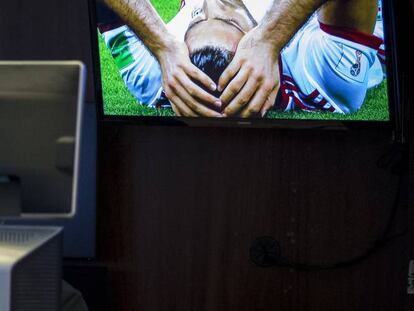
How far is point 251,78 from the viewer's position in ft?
8.09

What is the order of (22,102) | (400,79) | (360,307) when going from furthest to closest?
(360,307)
(400,79)
(22,102)

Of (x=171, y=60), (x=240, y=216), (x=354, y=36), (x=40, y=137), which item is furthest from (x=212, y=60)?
(x=40, y=137)

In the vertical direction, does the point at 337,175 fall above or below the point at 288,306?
above

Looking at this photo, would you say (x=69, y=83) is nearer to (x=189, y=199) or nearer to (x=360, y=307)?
(x=189, y=199)

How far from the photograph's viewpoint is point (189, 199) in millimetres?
2678

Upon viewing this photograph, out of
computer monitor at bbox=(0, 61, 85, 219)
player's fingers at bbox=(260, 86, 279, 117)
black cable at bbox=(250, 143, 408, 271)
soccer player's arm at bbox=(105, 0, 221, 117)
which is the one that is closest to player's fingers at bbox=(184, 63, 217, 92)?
soccer player's arm at bbox=(105, 0, 221, 117)

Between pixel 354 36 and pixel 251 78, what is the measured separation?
49 cm

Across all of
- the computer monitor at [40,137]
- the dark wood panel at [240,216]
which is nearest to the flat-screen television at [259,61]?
the dark wood panel at [240,216]

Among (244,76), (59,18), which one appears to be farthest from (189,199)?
(59,18)

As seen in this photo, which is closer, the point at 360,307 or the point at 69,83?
the point at 69,83

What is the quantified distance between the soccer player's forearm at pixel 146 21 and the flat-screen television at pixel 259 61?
0.6 inches

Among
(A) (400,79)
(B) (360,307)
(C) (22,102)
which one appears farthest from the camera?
(B) (360,307)

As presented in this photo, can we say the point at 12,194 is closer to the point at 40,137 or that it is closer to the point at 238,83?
the point at 40,137

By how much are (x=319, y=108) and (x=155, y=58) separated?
0.79 metres
